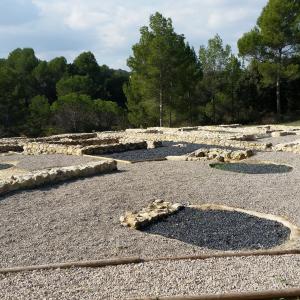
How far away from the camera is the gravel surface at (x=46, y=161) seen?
50.1 ft

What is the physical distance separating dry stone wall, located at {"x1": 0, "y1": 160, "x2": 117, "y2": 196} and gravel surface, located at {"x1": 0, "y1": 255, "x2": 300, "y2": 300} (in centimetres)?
511

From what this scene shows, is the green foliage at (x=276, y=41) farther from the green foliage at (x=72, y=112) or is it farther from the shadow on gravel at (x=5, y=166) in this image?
the shadow on gravel at (x=5, y=166)

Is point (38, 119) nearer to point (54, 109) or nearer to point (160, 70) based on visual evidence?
point (54, 109)

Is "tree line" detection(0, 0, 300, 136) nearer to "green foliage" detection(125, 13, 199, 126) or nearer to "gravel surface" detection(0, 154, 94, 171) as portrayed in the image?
"green foliage" detection(125, 13, 199, 126)

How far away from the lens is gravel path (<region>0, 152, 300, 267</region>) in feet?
22.5

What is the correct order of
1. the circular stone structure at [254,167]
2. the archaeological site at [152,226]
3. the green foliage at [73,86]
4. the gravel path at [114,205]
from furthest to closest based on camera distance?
the green foliage at [73,86] < the circular stone structure at [254,167] < the gravel path at [114,205] < the archaeological site at [152,226]

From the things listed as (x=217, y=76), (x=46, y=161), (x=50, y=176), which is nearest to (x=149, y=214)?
(x=50, y=176)

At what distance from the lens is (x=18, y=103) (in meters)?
36.7

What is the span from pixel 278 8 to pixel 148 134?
17.7 meters

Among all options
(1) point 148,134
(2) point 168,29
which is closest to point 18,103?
(2) point 168,29

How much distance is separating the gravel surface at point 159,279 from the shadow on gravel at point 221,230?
1.07 meters

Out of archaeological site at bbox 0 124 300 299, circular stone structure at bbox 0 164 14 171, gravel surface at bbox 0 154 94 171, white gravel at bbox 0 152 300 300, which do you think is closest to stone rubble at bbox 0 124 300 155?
gravel surface at bbox 0 154 94 171

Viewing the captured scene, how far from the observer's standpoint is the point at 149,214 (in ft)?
27.8

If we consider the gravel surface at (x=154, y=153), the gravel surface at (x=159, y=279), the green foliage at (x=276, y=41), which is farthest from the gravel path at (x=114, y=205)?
the green foliage at (x=276, y=41)
